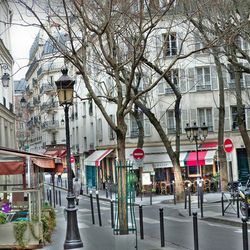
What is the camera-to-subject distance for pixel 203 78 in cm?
3909

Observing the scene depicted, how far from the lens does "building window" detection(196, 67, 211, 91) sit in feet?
127

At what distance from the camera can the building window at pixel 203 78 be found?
38.8 meters

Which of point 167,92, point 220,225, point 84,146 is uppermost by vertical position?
point 167,92

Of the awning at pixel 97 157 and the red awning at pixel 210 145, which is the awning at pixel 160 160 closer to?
the red awning at pixel 210 145

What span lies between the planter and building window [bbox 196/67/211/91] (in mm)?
28172

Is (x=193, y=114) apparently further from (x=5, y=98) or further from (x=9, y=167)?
(x=9, y=167)

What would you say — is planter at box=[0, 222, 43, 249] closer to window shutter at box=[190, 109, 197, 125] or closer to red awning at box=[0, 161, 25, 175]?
red awning at box=[0, 161, 25, 175]

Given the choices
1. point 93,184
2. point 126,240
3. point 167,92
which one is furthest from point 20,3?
point 93,184

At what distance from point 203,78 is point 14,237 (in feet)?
94.7

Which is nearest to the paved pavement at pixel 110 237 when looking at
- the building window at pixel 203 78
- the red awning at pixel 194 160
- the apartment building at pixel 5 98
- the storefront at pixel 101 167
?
the apartment building at pixel 5 98

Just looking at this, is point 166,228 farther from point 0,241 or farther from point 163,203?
point 163,203

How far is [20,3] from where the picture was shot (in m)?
13.6

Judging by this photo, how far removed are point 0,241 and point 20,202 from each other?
4.49 meters

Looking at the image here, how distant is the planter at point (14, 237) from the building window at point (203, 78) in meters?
28.2
